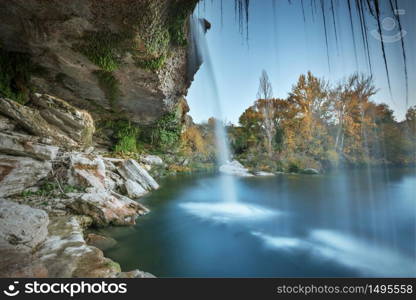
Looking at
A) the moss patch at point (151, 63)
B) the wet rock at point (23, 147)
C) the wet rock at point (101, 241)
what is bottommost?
the wet rock at point (101, 241)

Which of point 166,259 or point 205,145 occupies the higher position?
point 205,145

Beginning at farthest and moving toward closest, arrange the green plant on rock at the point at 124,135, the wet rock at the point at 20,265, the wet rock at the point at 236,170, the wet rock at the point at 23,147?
the wet rock at the point at 236,170
the green plant on rock at the point at 124,135
the wet rock at the point at 23,147
the wet rock at the point at 20,265

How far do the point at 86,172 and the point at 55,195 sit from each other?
A: 1.05 m

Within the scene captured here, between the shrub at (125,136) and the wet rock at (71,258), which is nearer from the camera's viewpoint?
the wet rock at (71,258)

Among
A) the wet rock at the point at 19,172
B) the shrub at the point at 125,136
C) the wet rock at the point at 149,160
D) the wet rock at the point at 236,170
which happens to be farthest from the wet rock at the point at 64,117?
the wet rock at the point at 236,170

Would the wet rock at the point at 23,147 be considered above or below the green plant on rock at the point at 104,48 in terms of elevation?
below

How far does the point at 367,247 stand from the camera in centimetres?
293

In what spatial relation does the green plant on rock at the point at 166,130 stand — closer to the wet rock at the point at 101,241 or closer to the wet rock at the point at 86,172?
the wet rock at the point at 86,172

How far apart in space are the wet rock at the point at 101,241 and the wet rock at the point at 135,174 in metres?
3.81

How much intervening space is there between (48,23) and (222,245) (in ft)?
17.9

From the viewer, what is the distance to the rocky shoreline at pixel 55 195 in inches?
67.8

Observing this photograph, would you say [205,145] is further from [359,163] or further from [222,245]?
[222,245]

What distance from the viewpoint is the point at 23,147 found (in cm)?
363

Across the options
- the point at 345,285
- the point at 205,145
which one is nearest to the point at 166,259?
the point at 345,285
